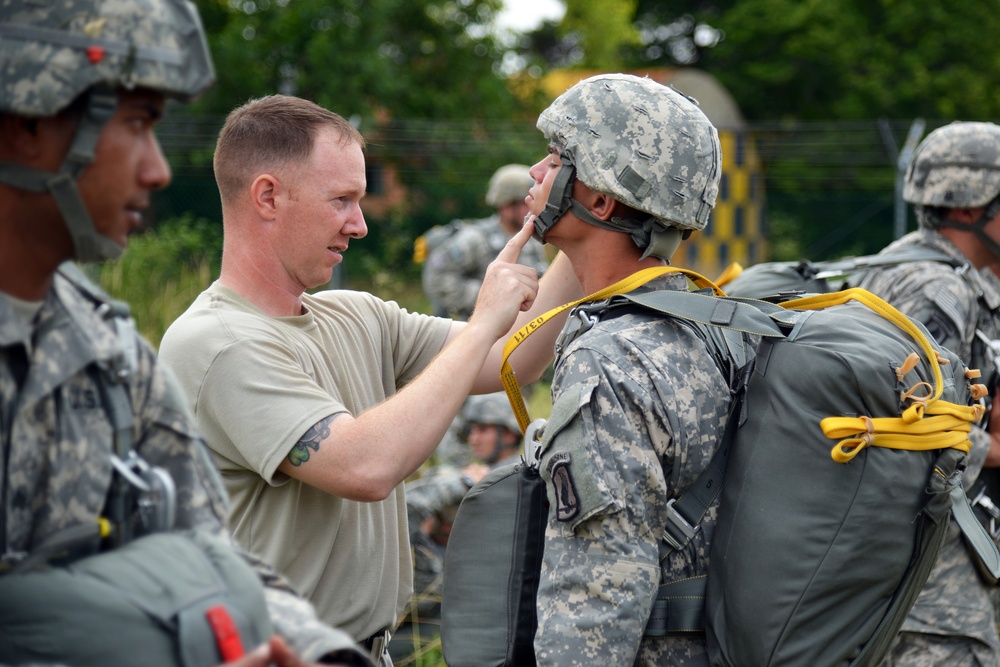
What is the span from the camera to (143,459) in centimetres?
204

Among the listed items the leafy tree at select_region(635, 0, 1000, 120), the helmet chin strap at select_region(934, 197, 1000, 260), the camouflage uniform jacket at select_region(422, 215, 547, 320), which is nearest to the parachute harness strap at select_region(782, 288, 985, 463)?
the helmet chin strap at select_region(934, 197, 1000, 260)

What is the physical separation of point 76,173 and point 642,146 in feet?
4.86

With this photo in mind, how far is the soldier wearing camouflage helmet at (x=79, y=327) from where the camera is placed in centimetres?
178

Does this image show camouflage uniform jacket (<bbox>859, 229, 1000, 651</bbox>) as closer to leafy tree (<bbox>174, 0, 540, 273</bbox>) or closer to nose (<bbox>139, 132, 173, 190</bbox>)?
nose (<bbox>139, 132, 173, 190</bbox>)

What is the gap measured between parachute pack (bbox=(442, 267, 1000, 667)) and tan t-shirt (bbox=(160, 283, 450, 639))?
1.30 ft

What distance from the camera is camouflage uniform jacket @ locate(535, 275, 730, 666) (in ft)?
8.41

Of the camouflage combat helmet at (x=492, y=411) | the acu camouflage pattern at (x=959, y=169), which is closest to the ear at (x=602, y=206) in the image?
the acu camouflage pattern at (x=959, y=169)

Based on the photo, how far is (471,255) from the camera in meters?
9.64

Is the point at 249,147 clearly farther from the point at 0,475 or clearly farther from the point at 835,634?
the point at 835,634

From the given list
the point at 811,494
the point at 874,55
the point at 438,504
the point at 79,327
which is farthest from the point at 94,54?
the point at 874,55

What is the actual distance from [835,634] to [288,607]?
1367mm

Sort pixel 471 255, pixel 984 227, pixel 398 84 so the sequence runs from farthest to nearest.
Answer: pixel 398 84, pixel 471 255, pixel 984 227

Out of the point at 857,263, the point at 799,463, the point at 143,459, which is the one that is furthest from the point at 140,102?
the point at 857,263

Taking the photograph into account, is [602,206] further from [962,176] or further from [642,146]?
[962,176]
